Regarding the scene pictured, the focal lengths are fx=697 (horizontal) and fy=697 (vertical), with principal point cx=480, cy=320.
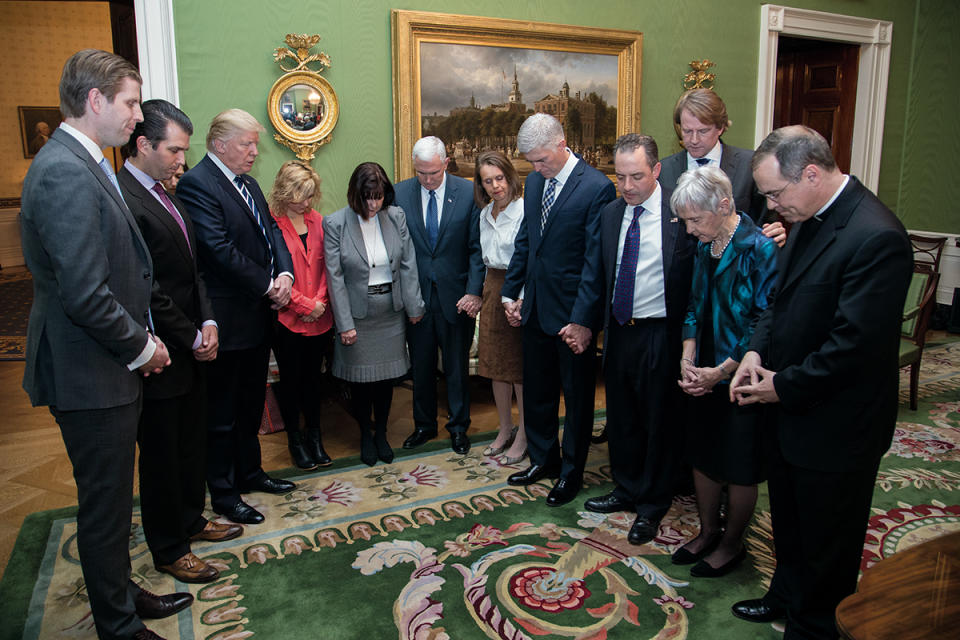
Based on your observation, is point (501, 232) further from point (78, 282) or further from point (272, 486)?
point (78, 282)

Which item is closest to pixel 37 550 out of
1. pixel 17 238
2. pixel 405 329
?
pixel 405 329

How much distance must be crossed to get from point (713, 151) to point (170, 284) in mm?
2823

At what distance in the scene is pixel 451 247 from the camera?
432 cm

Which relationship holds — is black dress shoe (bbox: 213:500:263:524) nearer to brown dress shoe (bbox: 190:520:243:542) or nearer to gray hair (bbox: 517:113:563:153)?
→ brown dress shoe (bbox: 190:520:243:542)

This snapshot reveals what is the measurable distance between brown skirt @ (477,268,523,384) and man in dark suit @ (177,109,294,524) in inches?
46.8

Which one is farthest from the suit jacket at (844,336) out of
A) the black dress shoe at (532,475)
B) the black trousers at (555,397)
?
the black dress shoe at (532,475)

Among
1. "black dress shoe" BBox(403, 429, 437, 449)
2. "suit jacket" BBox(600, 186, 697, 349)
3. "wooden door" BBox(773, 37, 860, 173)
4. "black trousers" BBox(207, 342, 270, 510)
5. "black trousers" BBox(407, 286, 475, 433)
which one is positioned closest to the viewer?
"suit jacket" BBox(600, 186, 697, 349)

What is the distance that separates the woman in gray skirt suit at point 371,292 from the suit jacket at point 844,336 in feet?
7.75

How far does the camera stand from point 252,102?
16.4 ft

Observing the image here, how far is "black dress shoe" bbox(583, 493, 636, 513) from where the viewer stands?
3.66 metres

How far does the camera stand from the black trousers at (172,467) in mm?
2904

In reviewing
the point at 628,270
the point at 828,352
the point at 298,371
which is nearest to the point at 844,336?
the point at 828,352

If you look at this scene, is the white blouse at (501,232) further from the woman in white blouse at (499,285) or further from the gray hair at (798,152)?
the gray hair at (798,152)

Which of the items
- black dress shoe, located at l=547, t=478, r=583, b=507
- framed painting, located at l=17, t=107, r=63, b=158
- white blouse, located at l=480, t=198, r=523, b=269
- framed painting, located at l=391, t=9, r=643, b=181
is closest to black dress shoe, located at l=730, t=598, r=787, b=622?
black dress shoe, located at l=547, t=478, r=583, b=507
